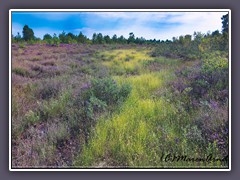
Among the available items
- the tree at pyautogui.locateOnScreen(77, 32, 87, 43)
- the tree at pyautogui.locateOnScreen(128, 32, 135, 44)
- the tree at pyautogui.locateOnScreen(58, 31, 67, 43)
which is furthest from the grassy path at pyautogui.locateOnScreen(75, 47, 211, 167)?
the tree at pyautogui.locateOnScreen(58, 31, 67, 43)

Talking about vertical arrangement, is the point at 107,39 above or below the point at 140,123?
above

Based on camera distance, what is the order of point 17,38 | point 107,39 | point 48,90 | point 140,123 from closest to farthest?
point 140,123
point 17,38
point 107,39
point 48,90

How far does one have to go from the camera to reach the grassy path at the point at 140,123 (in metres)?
3.26

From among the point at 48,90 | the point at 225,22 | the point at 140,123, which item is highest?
the point at 225,22

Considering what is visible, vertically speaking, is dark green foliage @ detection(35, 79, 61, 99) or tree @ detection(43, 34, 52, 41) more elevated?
tree @ detection(43, 34, 52, 41)

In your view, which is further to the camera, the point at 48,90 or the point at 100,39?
the point at 48,90

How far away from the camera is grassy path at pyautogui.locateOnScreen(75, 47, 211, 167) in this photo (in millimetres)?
3258

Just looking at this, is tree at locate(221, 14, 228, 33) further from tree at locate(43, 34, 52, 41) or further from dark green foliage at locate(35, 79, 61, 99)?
dark green foliage at locate(35, 79, 61, 99)

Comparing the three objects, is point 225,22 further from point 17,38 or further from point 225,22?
point 17,38

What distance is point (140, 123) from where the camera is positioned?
11.5ft

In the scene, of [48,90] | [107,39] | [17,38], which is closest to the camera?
[17,38]

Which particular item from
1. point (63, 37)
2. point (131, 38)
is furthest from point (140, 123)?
point (63, 37)
